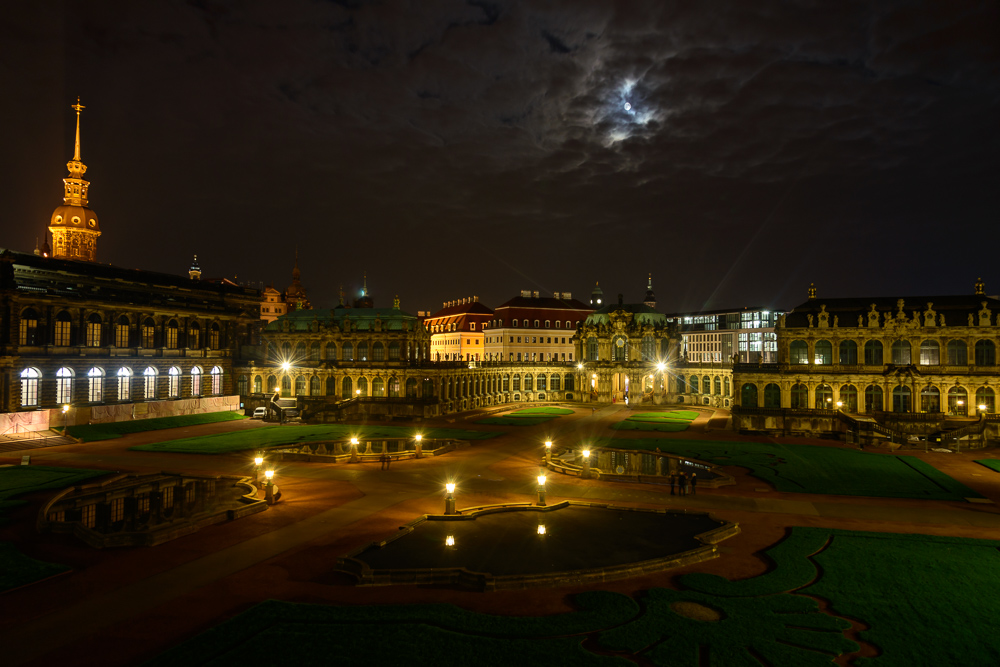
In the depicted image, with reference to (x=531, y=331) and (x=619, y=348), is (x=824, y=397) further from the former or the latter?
(x=531, y=331)

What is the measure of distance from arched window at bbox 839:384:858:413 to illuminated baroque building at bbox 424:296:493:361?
78732mm

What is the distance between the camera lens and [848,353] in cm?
7488

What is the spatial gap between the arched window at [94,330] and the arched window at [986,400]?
9999cm

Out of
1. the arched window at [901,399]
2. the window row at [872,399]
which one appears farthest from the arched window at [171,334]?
the arched window at [901,399]

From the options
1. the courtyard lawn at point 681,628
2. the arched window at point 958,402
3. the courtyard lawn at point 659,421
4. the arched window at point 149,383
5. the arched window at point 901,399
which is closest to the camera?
the courtyard lawn at point 681,628

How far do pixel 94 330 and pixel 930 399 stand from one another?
96.5 metres

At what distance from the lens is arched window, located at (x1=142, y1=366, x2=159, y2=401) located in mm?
76562

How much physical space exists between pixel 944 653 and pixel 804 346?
6420cm

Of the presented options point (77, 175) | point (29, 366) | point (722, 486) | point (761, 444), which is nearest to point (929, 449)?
point (761, 444)

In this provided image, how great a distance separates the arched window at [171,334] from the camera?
3226 inches

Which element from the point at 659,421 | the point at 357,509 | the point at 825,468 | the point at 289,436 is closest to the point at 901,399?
the point at 659,421

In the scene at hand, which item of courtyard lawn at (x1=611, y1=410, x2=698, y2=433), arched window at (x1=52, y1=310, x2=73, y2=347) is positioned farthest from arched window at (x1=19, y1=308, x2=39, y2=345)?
courtyard lawn at (x1=611, y1=410, x2=698, y2=433)

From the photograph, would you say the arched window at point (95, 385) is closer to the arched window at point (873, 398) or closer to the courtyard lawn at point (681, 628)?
the courtyard lawn at point (681, 628)

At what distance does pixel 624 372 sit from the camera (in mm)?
108500
